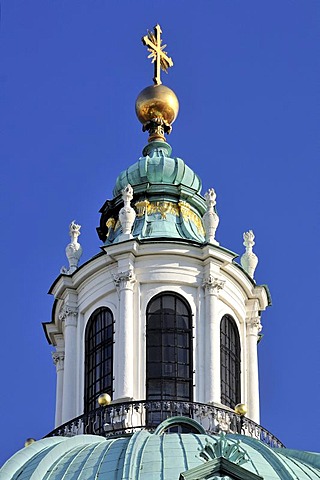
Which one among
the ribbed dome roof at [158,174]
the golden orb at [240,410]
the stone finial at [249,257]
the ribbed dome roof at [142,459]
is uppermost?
the ribbed dome roof at [158,174]

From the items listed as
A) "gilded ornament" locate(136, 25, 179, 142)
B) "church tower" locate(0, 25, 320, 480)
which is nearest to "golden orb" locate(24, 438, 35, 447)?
"church tower" locate(0, 25, 320, 480)

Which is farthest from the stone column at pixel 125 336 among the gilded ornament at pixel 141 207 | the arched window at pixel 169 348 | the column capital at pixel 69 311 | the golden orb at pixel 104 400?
the gilded ornament at pixel 141 207

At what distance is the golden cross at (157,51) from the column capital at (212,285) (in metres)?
7.39

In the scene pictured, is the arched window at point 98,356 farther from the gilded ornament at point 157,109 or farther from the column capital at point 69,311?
the gilded ornament at point 157,109

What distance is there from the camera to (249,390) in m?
52.1

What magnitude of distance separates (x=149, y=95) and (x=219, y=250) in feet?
18.6

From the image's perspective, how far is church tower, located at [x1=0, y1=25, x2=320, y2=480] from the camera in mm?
48781

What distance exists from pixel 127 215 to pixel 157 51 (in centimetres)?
635

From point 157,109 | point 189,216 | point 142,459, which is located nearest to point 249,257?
point 189,216

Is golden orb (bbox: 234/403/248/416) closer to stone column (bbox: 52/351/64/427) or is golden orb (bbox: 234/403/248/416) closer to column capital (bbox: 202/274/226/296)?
column capital (bbox: 202/274/226/296)

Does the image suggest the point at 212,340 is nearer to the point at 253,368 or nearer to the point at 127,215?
the point at 253,368

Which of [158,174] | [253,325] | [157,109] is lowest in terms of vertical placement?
[253,325]

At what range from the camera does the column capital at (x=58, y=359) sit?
53.4 m

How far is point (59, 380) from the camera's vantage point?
53.1 metres
